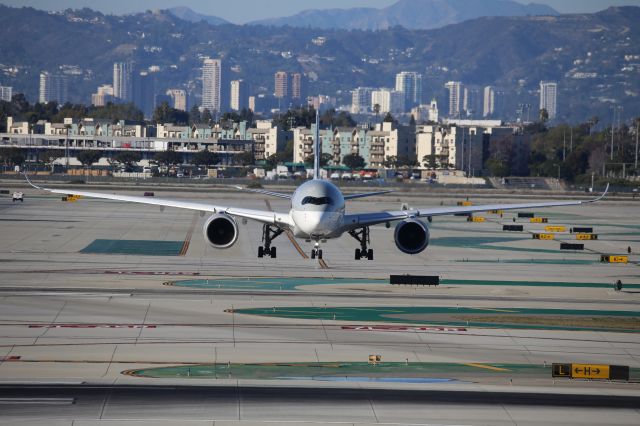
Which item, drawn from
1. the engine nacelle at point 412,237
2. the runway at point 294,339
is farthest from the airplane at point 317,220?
the runway at point 294,339

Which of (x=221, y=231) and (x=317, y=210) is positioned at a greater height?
(x=317, y=210)

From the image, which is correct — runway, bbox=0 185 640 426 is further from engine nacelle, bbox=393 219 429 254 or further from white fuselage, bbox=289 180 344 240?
white fuselage, bbox=289 180 344 240

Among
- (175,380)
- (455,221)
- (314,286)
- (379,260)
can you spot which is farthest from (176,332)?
(455,221)

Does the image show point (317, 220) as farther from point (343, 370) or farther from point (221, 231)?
point (343, 370)

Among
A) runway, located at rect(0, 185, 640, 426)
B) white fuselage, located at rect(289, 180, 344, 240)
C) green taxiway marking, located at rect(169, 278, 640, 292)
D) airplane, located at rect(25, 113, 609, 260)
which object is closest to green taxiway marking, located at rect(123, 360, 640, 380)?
runway, located at rect(0, 185, 640, 426)

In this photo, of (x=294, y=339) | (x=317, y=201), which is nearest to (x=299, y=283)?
(x=317, y=201)

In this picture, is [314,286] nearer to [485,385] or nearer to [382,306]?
[382,306]
